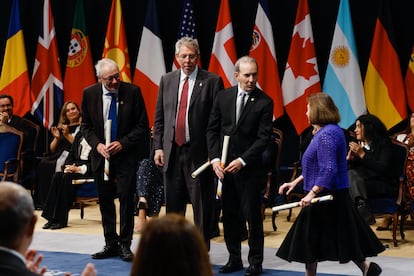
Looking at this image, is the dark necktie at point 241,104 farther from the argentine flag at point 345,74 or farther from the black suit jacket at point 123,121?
the argentine flag at point 345,74

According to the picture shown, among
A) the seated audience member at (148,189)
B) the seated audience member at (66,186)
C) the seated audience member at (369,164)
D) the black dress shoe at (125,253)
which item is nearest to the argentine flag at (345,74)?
the seated audience member at (369,164)

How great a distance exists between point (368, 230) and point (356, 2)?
4510 mm

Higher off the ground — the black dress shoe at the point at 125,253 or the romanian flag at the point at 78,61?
the romanian flag at the point at 78,61

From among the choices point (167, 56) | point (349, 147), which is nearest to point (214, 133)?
point (349, 147)

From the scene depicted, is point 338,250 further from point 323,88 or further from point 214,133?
point 323,88

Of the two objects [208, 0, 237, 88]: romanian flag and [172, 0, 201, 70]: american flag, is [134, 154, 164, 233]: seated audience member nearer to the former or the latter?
[208, 0, 237, 88]: romanian flag

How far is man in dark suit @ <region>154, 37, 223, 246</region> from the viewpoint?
6105 mm

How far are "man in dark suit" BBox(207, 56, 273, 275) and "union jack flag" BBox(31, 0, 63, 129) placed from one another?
4.76 metres

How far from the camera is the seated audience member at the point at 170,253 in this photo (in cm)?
205

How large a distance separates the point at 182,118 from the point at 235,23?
13.0 ft

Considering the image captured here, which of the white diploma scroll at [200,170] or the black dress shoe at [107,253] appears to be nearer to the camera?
the white diploma scroll at [200,170]

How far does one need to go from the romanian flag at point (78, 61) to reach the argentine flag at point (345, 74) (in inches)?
121

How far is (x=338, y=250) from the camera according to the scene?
17.4 ft

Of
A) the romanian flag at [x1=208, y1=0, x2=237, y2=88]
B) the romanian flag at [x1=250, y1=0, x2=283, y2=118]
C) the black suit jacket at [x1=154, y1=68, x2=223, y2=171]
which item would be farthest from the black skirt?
the romanian flag at [x1=208, y1=0, x2=237, y2=88]
